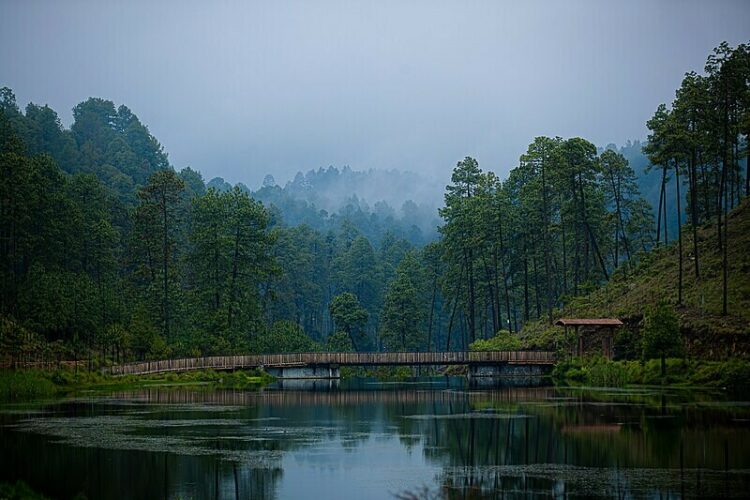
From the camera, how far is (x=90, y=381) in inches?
2566

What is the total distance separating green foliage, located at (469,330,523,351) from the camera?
274 ft

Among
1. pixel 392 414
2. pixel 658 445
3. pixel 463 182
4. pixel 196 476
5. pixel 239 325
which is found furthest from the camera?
pixel 463 182

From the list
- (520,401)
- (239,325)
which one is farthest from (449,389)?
(239,325)

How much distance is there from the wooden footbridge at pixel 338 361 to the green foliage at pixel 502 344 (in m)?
3.46

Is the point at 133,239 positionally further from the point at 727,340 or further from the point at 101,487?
the point at 101,487

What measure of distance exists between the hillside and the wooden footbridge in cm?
337

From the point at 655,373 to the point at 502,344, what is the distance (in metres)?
26.2

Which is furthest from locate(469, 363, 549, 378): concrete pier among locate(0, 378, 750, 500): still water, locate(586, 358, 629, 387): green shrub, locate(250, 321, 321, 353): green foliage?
locate(0, 378, 750, 500): still water

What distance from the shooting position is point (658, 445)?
32.1 m

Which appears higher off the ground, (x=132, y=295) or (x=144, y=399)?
(x=132, y=295)

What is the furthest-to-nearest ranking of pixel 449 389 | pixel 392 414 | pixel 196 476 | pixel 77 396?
pixel 449 389, pixel 77 396, pixel 392 414, pixel 196 476

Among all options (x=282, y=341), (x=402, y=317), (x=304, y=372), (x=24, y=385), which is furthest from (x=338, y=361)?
(x=402, y=317)

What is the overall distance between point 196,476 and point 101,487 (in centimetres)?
309

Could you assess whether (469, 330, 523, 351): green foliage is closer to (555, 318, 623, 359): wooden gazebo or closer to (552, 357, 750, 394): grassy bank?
(552, 357, 750, 394): grassy bank
